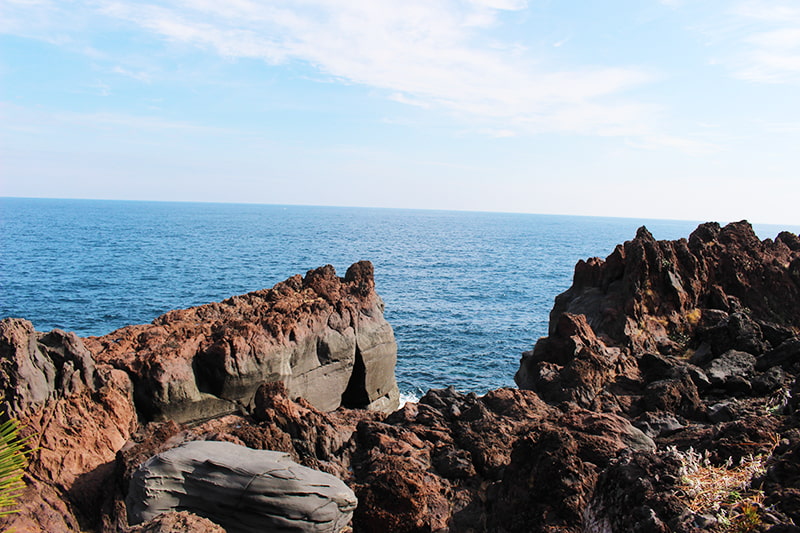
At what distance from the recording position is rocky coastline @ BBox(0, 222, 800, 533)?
1005cm

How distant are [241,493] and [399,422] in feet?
24.5

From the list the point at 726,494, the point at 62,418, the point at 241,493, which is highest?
the point at 726,494

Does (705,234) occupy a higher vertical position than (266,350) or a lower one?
higher

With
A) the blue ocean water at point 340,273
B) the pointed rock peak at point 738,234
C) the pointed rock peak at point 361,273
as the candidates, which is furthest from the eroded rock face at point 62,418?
the pointed rock peak at point 738,234

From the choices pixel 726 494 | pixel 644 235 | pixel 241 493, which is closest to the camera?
pixel 726 494

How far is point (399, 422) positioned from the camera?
18953 mm

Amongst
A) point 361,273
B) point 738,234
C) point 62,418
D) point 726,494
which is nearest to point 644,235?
point 738,234

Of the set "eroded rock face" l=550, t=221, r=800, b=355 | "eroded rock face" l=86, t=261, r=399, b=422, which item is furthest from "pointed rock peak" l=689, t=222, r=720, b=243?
"eroded rock face" l=86, t=261, r=399, b=422

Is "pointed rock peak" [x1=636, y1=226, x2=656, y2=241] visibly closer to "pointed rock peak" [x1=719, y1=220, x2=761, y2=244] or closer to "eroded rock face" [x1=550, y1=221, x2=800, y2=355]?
"eroded rock face" [x1=550, y1=221, x2=800, y2=355]

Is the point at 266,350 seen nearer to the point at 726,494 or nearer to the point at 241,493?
the point at 241,493

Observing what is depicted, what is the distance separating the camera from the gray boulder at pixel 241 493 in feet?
40.6

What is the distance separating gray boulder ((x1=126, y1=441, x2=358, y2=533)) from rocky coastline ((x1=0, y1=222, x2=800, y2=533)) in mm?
43

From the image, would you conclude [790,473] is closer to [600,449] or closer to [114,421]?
[600,449]

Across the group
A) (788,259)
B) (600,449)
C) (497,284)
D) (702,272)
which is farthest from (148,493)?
(497,284)
